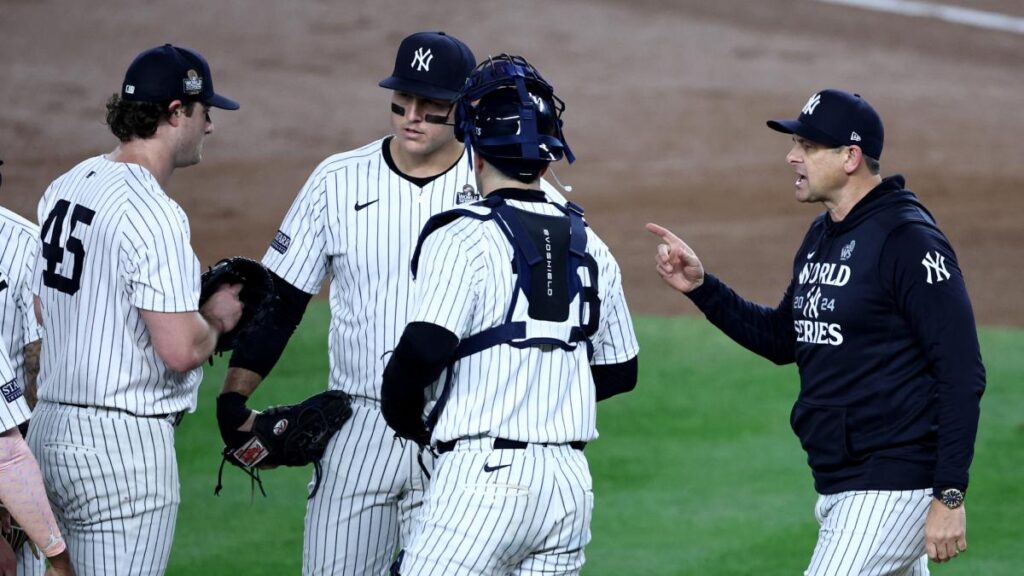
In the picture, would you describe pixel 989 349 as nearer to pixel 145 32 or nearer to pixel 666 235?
pixel 666 235

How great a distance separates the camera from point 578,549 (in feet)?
11.7

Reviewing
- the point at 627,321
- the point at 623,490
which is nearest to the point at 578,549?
the point at 627,321

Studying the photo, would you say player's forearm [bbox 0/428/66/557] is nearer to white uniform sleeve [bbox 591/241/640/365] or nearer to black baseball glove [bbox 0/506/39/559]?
black baseball glove [bbox 0/506/39/559]

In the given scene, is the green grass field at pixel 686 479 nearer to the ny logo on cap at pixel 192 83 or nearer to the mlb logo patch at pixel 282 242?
the mlb logo patch at pixel 282 242

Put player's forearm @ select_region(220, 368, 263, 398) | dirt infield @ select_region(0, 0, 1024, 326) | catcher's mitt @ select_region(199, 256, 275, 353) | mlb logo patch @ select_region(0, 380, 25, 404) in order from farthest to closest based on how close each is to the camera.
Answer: dirt infield @ select_region(0, 0, 1024, 326) → player's forearm @ select_region(220, 368, 263, 398) → catcher's mitt @ select_region(199, 256, 275, 353) → mlb logo patch @ select_region(0, 380, 25, 404)

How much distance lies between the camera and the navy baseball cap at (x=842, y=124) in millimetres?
4234

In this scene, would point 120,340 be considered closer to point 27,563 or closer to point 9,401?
point 9,401

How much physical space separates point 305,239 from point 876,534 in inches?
72.2

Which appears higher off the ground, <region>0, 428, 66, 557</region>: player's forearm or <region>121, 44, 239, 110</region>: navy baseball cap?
<region>121, 44, 239, 110</region>: navy baseball cap

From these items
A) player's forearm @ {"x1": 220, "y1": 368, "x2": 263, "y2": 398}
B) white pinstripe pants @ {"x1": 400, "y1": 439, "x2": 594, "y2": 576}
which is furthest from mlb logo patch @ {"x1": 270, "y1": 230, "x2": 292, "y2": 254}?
white pinstripe pants @ {"x1": 400, "y1": 439, "x2": 594, "y2": 576}

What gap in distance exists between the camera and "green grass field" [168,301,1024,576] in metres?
6.40

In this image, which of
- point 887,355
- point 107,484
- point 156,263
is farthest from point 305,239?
point 887,355

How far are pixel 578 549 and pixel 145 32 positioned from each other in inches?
444

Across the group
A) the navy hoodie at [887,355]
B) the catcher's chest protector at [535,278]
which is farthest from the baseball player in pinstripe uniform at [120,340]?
the navy hoodie at [887,355]
